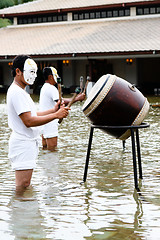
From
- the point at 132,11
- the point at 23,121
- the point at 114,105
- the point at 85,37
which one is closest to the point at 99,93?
the point at 114,105

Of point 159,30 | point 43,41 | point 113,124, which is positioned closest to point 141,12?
point 159,30

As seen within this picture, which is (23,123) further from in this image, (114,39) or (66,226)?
(114,39)

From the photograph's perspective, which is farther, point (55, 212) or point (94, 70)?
point (94, 70)

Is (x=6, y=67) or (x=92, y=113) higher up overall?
(x=92, y=113)

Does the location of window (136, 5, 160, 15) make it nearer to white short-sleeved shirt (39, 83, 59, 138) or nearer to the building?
the building

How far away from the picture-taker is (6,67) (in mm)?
33562

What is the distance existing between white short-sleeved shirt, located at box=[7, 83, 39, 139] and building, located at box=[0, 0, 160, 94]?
19760mm

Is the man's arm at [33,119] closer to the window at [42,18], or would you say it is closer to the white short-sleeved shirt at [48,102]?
the white short-sleeved shirt at [48,102]

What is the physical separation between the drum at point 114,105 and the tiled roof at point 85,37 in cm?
1868

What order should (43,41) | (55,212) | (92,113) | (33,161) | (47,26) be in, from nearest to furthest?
(55,212) → (33,161) → (92,113) → (43,41) → (47,26)

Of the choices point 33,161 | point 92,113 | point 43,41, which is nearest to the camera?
point 33,161

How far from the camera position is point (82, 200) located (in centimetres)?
563

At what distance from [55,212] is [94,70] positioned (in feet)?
83.3

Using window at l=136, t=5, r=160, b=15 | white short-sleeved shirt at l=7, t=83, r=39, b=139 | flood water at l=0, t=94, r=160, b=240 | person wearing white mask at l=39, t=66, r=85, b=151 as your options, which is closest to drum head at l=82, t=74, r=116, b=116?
white short-sleeved shirt at l=7, t=83, r=39, b=139
